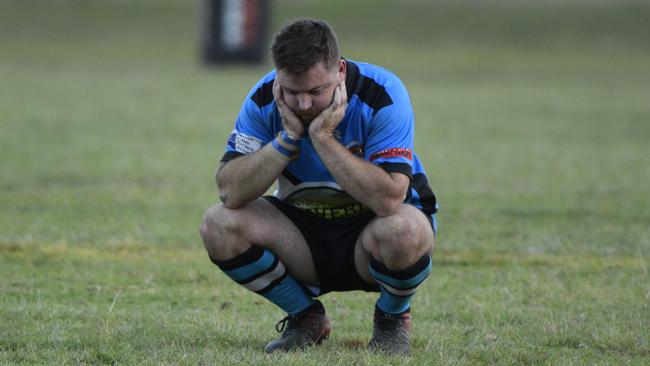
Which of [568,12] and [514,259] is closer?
[514,259]

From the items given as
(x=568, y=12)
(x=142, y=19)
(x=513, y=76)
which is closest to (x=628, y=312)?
(x=513, y=76)

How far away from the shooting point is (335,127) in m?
5.12

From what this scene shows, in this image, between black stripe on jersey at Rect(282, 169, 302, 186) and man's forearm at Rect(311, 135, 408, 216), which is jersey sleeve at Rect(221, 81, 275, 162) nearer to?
black stripe on jersey at Rect(282, 169, 302, 186)

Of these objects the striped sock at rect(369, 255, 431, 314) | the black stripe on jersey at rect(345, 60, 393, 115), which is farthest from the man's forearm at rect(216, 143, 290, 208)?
the striped sock at rect(369, 255, 431, 314)

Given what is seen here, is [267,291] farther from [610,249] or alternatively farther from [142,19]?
[142,19]

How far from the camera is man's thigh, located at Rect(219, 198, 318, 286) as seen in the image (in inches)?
207

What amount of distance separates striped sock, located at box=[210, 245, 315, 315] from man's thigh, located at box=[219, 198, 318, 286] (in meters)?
0.05

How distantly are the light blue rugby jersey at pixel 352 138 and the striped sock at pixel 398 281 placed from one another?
1.25 ft

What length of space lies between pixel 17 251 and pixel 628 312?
14.5 ft

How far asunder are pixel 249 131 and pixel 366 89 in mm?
606

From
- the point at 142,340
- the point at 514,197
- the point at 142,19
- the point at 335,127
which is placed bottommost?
the point at 142,19

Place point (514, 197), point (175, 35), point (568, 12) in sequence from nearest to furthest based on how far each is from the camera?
point (514, 197) < point (175, 35) < point (568, 12)

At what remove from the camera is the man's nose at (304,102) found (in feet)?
16.1

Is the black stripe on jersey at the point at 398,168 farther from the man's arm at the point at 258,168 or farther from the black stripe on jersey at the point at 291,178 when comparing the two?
the black stripe on jersey at the point at 291,178
